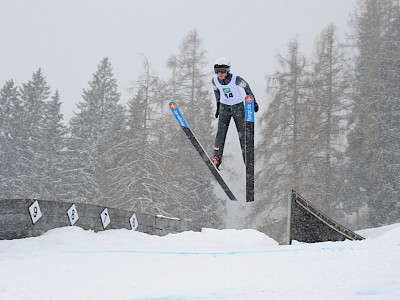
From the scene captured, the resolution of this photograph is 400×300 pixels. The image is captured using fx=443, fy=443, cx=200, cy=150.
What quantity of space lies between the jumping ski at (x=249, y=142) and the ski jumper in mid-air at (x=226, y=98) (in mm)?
115

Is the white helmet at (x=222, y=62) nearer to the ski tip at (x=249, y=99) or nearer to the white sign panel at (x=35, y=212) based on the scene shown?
the ski tip at (x=249, y=99)

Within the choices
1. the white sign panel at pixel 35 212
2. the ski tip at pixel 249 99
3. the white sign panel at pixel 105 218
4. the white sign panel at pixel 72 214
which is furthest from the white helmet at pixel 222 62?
the white sign panel at pixel 35 212

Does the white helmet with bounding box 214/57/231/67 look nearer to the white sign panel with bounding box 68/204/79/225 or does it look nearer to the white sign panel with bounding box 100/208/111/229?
the white sign panel with bounding box 100/208/111/229

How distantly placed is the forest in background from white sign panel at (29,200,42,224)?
1116 cm

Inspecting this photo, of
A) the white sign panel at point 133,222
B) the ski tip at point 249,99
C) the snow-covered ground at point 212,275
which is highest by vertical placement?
the ski tip at point 249,99

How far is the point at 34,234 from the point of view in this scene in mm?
7375

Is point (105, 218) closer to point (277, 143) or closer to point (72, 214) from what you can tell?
point (72, 214)

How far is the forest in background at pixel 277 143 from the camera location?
19094 mm

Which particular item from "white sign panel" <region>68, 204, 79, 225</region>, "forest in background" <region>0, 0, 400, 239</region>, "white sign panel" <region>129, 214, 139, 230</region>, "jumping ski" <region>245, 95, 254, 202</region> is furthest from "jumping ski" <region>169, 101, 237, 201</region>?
"forest in background" <region>0, 0, 400, 239</region>

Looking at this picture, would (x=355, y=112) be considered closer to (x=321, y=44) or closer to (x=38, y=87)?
(x=321, y=44)

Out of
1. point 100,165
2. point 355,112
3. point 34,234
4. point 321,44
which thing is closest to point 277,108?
point 321,44

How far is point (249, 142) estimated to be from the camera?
8578 mm

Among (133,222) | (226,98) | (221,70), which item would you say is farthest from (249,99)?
(133,222)

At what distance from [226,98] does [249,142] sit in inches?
38.3
